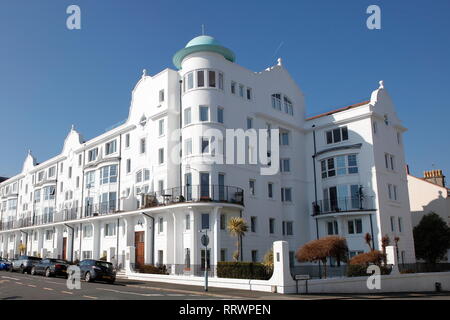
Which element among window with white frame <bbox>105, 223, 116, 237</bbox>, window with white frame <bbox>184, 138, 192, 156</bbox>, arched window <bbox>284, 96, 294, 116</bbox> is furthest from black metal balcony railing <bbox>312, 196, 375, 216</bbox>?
window with white frame <bbox>105, 223, 116, 237</bbox>

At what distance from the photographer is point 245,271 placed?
79.7ft

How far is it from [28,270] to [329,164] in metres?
27.1

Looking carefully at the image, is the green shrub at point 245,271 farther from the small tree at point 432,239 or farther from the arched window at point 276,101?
the small tree at point 432,239

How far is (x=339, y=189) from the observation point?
36.1 m

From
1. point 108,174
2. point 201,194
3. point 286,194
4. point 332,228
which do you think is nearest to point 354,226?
point 332,228

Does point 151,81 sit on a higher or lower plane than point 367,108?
higher


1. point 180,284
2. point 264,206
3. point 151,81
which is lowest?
point 180,284

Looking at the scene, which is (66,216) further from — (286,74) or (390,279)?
(390,279)

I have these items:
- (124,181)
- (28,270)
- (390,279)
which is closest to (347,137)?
(390,279)

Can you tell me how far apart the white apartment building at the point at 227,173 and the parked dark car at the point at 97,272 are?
5319 mm

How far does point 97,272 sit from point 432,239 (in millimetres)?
30748

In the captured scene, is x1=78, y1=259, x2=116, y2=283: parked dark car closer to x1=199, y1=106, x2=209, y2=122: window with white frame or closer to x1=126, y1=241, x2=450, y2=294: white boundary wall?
x1=126, y1=241, x2=450, y2=294: white boundary wall

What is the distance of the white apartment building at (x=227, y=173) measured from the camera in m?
31.7

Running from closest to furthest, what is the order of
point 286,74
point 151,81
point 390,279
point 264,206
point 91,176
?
point 390,279
point 264,206
point 151,81
point 286,74
point 91,176
